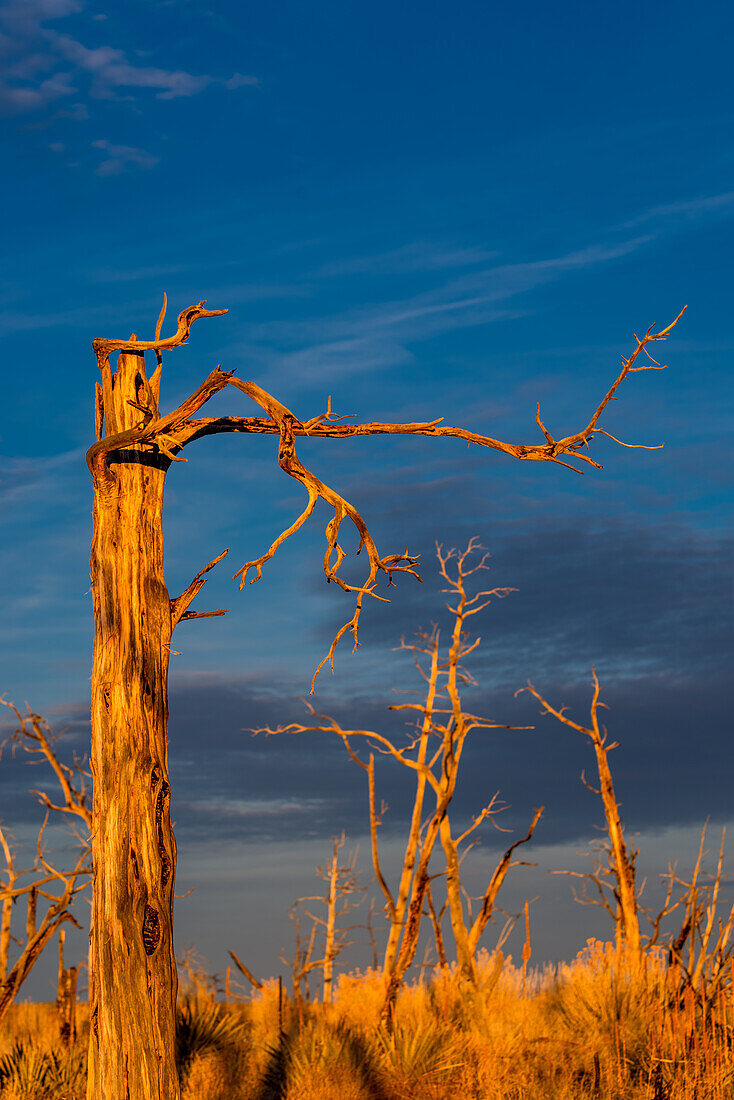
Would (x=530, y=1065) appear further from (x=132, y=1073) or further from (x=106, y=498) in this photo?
(x=106, y=498)

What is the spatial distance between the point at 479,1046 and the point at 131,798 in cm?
720

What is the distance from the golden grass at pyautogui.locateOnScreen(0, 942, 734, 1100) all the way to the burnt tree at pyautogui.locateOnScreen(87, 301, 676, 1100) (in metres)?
4.28

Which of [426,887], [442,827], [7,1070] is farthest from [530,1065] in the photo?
[7,1070]

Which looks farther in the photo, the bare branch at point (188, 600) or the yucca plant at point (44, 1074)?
the yucca plant at point (44, 1074)

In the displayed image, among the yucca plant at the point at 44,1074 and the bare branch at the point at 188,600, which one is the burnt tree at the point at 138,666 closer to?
the bare branch at the point at 188,600

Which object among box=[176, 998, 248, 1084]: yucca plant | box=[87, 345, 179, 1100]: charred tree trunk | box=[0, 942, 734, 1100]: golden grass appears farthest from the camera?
box=[176, 998, 248, 1084]: yucca plant

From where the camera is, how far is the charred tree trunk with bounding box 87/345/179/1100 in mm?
6395

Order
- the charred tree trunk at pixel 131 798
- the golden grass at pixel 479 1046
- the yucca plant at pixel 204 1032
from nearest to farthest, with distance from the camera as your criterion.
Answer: the charred tree trunk at pixel 131 798 → the golden grass at pixel 479 1046 → the yucca plant at pixel 204 1032

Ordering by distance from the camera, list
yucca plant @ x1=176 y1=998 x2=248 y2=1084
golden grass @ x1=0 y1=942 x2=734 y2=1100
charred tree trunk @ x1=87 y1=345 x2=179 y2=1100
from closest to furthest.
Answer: charred tree trunk @ x1=87 y1=345 x2=179 y2=1100 → golden grass @ x1=0 y1=942 x2=734 y2=1100 → yucca plant @ x1=176 y1=998 x2=248 y2=1084

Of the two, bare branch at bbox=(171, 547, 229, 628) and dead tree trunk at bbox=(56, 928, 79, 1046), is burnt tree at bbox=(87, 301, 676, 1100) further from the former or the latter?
dead tree trunk at bbox=(56, 928, 79, 1046)

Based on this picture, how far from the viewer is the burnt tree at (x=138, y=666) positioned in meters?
6.42

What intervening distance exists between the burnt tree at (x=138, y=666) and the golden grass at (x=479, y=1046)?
4.28 meters

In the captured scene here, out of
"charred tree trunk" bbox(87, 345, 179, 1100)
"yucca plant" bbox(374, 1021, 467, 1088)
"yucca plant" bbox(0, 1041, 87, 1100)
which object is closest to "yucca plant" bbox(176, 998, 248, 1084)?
"yucca plant" bbox(0, 1041, 87, 1100)

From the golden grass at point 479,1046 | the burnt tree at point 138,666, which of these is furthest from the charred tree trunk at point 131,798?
the golden grass at point 479,1046
